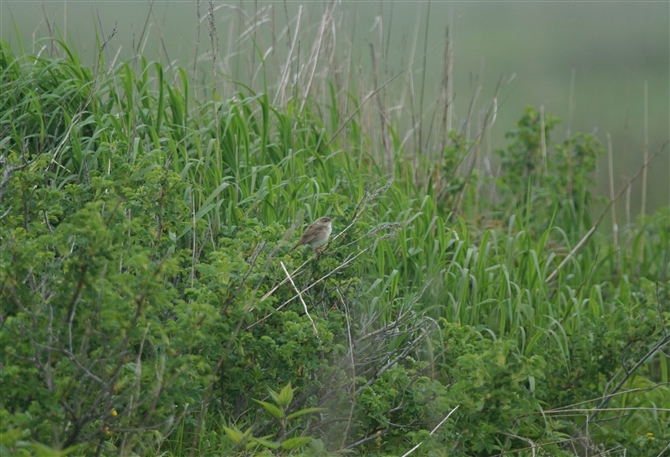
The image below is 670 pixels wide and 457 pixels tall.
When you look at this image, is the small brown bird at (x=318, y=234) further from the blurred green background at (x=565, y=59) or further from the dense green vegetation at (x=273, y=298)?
the blurred green background at (x=565, y=59)

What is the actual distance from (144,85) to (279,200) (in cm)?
114

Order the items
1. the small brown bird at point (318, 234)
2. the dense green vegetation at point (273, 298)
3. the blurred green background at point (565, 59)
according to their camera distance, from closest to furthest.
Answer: the dense green vegetation at point (273, 298), the small brown bird at point (318, 234), the blurred green background at point (565, 59)

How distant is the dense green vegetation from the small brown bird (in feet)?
0.32

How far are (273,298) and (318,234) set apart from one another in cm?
67

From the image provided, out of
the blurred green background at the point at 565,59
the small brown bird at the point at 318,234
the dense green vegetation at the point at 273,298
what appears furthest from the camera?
the blurred green background at the point at 565,59

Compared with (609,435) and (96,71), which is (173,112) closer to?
(96,71)

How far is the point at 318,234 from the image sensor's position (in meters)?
4.13

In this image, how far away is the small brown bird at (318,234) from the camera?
406cm

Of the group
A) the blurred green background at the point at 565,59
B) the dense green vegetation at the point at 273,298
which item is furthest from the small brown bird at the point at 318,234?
the blurred green background at the point at 565,59

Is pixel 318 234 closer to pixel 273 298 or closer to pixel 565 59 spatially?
pixel 273 298

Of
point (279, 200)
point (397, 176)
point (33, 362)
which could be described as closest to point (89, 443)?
point (33, 362)

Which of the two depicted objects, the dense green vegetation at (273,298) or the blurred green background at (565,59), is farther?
the blurred green background at (565,59)

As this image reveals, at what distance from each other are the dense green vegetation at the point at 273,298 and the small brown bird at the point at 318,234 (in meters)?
0.10

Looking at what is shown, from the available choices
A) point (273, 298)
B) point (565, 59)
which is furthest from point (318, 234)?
point (565, 59)
